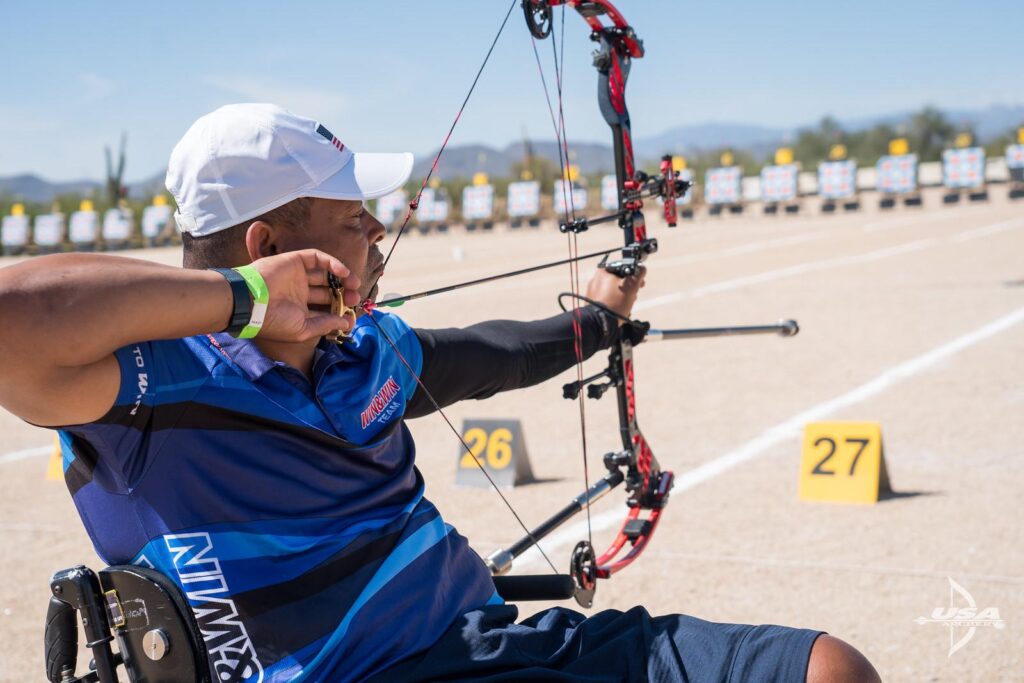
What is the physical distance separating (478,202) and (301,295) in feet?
125

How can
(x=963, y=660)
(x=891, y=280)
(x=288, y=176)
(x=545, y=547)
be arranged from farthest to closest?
1. (x=891, y=280)
2. (x=545, y=547)
3. (x=963, y=660)
4. (x=288, y=176)

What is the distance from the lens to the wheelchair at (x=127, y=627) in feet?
5.04

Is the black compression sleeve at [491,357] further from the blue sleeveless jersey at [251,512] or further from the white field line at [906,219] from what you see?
the white field line at [906,219]

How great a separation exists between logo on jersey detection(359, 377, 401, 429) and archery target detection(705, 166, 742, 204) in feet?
113

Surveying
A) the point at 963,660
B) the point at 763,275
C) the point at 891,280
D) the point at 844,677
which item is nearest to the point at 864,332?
the point at 891,280

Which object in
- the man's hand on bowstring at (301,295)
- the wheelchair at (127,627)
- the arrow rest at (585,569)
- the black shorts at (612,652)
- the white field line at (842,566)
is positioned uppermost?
the man's hand on bowstring at (301,295)

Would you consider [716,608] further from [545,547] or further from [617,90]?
[617,90]

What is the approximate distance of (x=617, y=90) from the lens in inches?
129

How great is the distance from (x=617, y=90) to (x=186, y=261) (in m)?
1.83

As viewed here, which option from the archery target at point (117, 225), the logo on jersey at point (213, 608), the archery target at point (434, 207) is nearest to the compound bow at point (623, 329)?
the logo on jersey at point (213, 608)

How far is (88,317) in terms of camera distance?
1321mm

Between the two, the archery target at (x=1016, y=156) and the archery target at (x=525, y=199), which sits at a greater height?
the archery target at (x=1016, y=156)

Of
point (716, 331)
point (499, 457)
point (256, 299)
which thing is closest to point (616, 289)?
point (716, 331)

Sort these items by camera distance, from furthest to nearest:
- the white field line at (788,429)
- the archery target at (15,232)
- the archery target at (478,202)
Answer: the archery target at (15,232) < the archery target at (478,202) < the white field line at (788,429)
